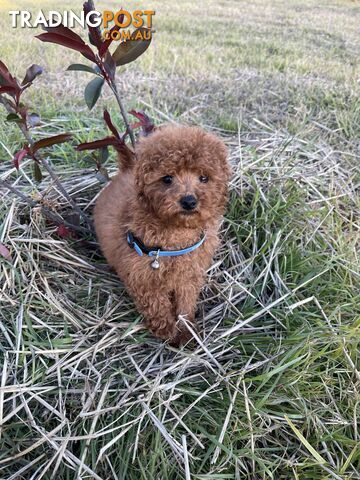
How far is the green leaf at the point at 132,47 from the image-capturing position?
196 cm

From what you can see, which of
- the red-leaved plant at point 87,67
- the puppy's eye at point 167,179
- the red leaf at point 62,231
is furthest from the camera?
the red leaf at point 62,231

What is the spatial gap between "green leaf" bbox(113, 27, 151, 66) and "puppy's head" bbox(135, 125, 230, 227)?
48 centimetres

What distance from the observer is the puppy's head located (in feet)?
5.58

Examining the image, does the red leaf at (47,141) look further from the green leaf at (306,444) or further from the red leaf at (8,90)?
the green leaf at (306,444)

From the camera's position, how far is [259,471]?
1.62 m

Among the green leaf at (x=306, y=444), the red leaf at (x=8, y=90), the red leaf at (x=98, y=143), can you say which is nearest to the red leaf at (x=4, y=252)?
the red leaf at (x=98, y=143)

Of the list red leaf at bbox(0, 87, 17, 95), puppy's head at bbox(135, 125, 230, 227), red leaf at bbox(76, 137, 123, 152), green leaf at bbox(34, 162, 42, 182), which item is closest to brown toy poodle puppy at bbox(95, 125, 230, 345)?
puppy's head at bbox(135, 125, 230, 227)

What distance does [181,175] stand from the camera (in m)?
1.74

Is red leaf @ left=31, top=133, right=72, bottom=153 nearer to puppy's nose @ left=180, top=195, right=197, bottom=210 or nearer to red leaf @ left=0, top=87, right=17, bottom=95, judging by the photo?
red leaf @ left=0, top=87, right=17, bottom=95

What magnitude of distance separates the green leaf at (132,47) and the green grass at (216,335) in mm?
971

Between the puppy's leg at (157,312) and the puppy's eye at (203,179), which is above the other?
the puppy's eye at (203,179)

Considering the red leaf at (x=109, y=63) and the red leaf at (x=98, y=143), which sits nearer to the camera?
the red leaf at (x=109, y=63)

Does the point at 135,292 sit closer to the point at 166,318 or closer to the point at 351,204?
the point at 166,318

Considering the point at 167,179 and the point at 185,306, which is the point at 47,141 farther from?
the point at 185,306
